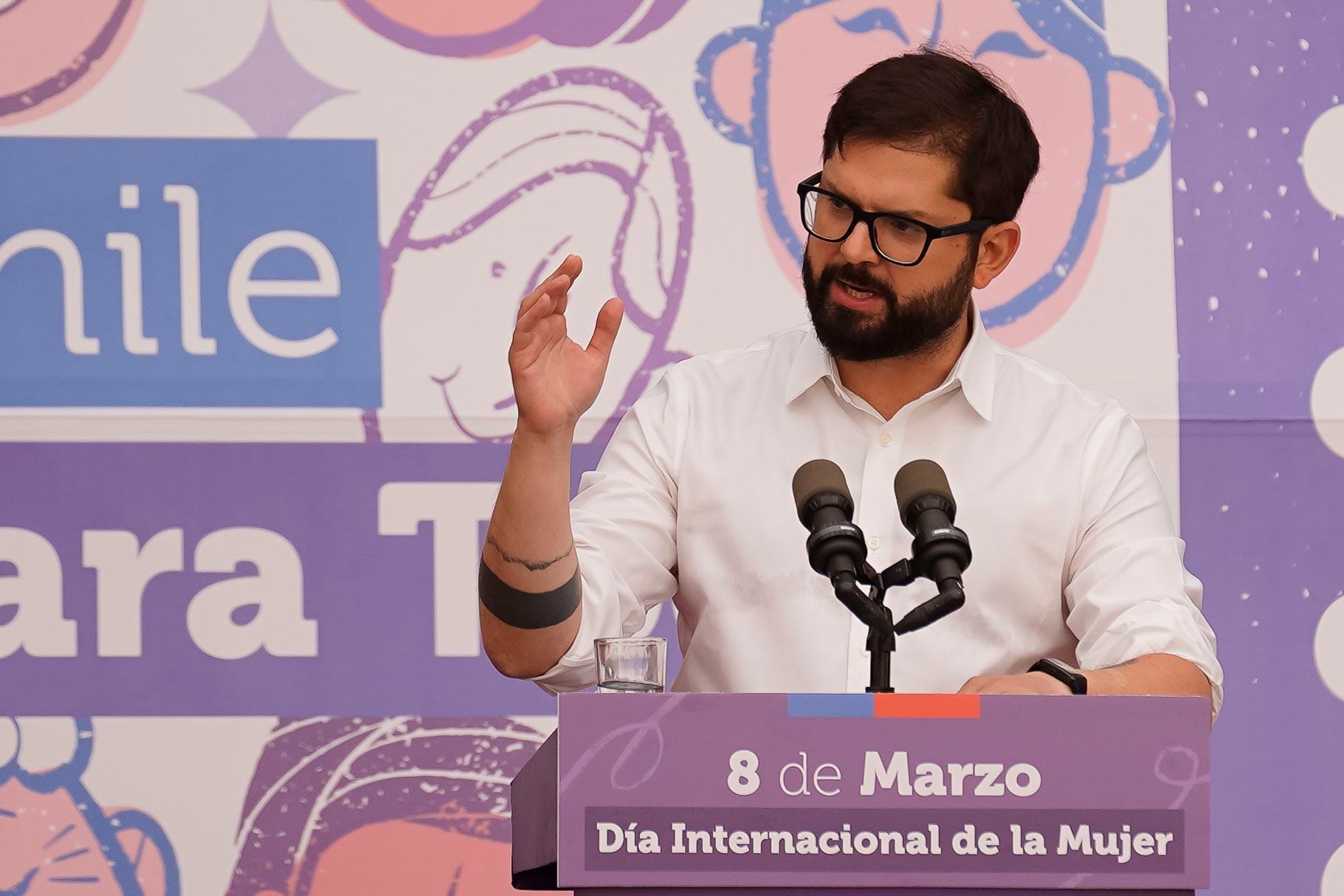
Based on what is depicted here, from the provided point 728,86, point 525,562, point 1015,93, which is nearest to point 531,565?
point 525,562

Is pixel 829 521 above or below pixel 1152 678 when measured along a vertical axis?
above

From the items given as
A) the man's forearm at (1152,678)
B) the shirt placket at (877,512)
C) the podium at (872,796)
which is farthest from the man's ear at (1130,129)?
the podium at (872,796)

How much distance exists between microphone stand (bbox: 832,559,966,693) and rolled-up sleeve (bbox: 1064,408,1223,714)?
55 cm

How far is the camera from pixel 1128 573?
2.07m

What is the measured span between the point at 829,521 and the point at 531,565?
0.49 metres

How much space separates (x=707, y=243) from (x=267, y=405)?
837mm

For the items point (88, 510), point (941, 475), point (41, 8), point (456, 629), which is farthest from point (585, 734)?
point (41, 8)

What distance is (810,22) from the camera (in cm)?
302

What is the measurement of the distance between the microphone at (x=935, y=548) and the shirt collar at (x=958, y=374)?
0.74 m

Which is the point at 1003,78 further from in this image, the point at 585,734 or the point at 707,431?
the point at 585,734

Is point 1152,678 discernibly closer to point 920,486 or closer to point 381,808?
point 920,486

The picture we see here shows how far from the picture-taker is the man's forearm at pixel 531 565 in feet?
6.02

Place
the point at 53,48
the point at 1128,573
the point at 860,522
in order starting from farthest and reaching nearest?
the point at 53,48 → the point at 860,522 → the point at 1128,573

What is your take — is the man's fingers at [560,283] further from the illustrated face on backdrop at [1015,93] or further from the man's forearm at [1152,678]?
the illustrated face on backdrop at [1015,93]
